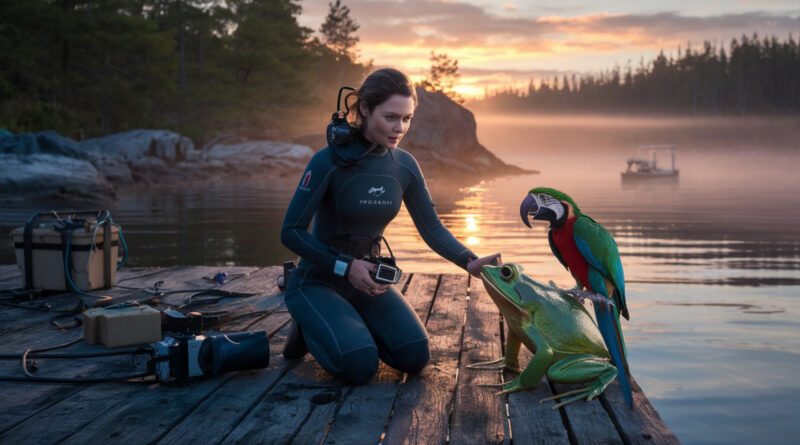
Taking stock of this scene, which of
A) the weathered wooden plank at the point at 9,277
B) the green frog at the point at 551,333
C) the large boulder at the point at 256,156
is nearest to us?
the green frog at the point at 551,333

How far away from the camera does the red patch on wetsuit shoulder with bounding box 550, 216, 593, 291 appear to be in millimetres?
4074

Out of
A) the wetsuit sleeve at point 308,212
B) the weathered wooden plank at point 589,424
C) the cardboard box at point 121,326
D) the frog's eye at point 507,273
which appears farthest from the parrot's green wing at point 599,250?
the cardboard box at point 121,326

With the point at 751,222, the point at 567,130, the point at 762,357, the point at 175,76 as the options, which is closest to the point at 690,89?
the point at 567,130

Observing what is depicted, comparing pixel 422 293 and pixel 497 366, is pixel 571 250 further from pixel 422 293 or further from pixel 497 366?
pixel 422 293

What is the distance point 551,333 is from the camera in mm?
4164

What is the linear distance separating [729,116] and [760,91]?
767 centimetres

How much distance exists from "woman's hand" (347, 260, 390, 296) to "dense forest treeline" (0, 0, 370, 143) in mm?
28749

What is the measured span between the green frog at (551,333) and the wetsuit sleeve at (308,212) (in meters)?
0.91

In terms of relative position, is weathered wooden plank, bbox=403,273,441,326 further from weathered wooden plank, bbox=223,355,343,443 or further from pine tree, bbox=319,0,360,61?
pine tree, bbox=319,0,360,61

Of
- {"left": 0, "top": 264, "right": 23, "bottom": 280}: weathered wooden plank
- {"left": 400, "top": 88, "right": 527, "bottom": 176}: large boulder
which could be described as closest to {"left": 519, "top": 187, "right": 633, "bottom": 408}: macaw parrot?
{"left": 0, "top": 264, "right": 23, "bottom": 280}: weathered wooden plank

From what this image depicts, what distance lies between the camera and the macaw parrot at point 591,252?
4000 millimetres

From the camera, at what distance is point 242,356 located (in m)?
4.35

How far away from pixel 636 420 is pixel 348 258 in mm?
1661

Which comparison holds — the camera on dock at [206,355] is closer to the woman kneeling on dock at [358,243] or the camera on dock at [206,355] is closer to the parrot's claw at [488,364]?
the woman kneeling on dock at [358,243]
